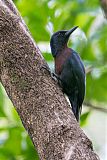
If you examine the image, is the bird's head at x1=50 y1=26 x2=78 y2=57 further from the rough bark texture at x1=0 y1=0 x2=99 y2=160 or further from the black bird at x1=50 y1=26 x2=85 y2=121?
the rough bark texture at x1=0 y1=0 x2=99 y2=160

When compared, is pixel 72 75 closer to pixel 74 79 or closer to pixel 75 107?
pixel 74 79

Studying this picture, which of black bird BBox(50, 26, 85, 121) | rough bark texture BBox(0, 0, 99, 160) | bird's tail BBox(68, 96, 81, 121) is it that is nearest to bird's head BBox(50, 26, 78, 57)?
black bird BBox(50, 26, 85, 121)

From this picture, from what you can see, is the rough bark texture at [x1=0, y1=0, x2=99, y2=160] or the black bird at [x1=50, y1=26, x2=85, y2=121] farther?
the black bird at [x1=50, y1=26, x2=85, y2=121]

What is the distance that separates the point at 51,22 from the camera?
184 inches

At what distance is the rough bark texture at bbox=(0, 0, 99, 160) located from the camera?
2805 millimetres

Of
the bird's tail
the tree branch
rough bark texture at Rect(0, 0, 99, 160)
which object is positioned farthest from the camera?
the tree branch

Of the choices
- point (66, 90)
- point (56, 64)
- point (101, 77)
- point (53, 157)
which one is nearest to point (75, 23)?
A: point (101, 77)

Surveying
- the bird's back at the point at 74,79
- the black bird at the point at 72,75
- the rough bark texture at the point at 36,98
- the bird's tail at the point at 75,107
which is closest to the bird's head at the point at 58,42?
the black bird at the point at 72,75

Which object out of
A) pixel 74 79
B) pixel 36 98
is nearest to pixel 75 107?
pixel 74 79

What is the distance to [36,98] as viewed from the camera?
9.81ft

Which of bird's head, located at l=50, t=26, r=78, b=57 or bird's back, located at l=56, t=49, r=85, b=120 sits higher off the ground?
bird's head, located at l=50, t=26, r=78, b=57

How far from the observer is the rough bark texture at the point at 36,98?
2805mm

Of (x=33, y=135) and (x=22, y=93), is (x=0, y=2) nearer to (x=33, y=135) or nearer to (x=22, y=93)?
(x=22, y=93)

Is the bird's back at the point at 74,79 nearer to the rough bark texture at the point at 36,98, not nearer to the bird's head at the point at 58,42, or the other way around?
the bird's head at the point at 58,42
